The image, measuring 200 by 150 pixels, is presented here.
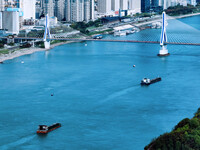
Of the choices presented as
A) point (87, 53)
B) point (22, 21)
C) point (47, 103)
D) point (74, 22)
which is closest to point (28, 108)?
point (47, 103)

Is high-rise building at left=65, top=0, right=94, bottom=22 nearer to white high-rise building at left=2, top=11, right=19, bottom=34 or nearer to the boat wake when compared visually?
white high-rise building at left=2, top=11, right=19, bottom=34

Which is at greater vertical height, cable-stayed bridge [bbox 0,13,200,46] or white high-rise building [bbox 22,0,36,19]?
white high-rise building [bbox 22,0,36,19]

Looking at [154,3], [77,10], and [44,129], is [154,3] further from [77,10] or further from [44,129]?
[44,129]

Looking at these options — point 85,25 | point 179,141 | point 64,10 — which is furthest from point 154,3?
point 179,141

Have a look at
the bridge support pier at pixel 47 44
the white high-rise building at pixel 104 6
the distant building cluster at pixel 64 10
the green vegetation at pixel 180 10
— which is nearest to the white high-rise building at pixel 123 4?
the distant building cluster at pixel 64 10

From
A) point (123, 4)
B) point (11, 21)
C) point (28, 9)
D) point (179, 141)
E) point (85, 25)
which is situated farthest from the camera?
point (123, 4)

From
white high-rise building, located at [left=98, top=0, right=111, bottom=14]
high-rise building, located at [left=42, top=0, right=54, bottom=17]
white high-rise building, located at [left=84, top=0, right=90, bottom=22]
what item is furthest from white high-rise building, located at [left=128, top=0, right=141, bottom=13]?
high-rise building, located at [left=42, top=0, right=54, bottom=17]
